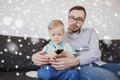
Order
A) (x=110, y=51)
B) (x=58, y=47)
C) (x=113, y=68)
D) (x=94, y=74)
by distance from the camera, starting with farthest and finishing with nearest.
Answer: (x=110, y=51) < (x=113, y=68) < (x=58, y=47) < (x=94, y=74)

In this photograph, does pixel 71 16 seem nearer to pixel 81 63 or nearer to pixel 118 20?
pixel 81 63

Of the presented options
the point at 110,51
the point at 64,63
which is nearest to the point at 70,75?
the point at 64,63

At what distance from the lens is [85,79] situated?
137cm

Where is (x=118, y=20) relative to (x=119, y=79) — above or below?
above

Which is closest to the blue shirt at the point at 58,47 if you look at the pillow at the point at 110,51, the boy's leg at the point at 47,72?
the boy's leg at the point at 47,72

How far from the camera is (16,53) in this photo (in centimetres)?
170

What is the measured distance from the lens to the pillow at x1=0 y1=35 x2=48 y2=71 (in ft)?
5.52

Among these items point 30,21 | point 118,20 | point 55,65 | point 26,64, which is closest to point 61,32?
point 55,65

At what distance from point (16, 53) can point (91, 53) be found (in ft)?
1.56

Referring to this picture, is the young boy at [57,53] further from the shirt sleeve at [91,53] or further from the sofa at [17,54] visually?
the sofa at [17,54]

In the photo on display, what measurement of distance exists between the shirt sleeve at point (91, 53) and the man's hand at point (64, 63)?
0.20 feet

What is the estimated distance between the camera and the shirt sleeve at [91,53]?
1.50 metres

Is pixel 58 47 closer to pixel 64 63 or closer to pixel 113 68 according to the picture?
pixel 64 63

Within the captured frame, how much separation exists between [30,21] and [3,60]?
0.42m
